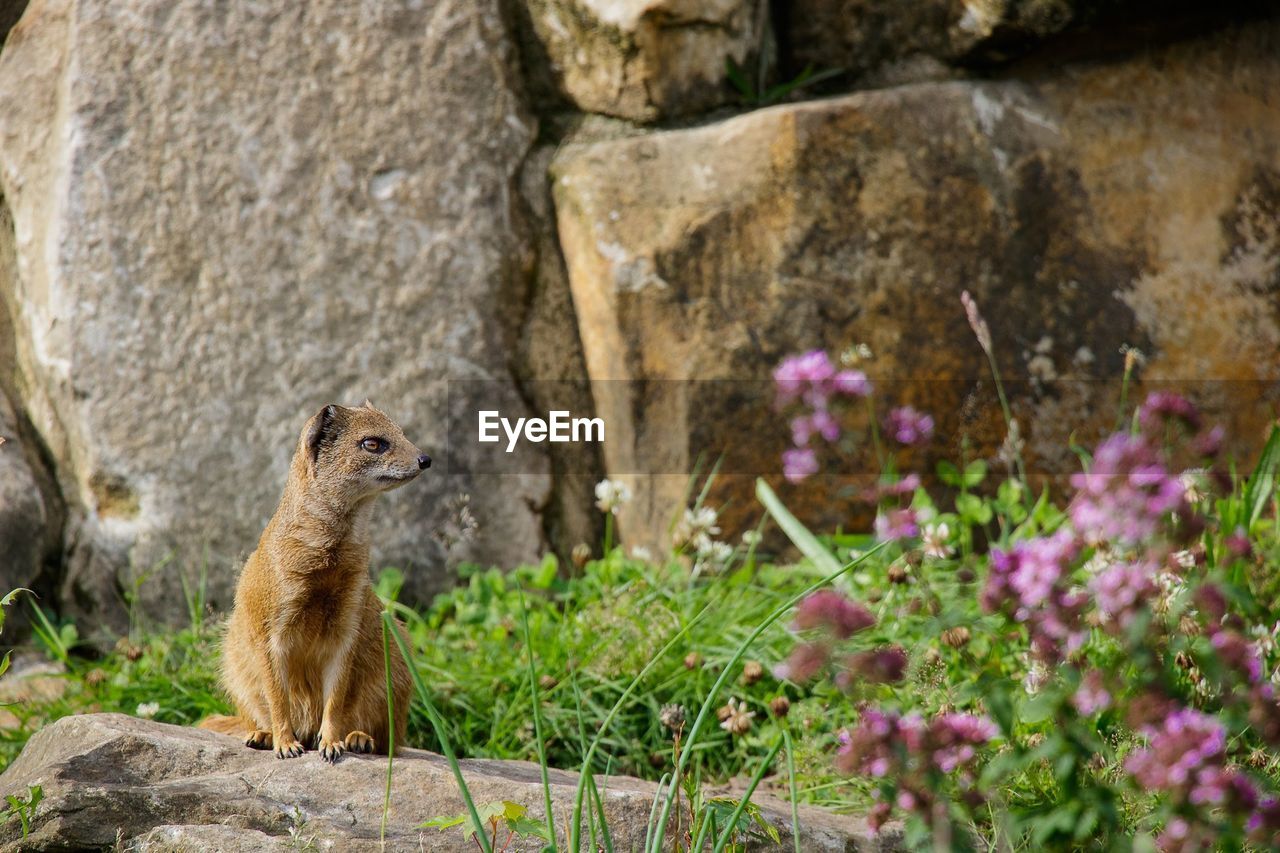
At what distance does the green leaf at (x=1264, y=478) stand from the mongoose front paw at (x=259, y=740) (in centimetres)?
280

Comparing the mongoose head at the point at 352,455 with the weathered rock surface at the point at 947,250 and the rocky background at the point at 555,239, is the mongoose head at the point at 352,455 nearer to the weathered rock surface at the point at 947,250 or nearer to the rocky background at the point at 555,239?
the rocky background at the point at 555,239

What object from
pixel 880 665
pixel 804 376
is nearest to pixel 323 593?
pixel 804 376

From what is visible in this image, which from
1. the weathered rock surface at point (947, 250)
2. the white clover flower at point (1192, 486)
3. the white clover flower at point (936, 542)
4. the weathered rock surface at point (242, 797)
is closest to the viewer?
the weathered rock surface at point (242, 797)

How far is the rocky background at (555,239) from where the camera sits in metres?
4.14

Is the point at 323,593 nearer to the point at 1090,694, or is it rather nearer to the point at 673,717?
the point at 673,717

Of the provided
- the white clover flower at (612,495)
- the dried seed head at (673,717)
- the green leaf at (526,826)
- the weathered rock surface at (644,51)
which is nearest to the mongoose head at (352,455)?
the dried seed head at (673,717)

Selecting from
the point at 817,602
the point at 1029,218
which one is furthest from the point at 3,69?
the point at 817,602

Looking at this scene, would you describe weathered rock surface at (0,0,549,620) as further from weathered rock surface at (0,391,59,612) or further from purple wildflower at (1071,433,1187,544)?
purple wildflower at (1071,433,1187,544)

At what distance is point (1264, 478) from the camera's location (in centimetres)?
397

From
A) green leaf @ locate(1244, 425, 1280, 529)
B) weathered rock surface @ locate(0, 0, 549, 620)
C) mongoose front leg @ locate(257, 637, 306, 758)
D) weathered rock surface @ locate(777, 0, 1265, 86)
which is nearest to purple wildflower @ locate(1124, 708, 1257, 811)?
mongoose front leg @ locate(257, 637, 306, 758)

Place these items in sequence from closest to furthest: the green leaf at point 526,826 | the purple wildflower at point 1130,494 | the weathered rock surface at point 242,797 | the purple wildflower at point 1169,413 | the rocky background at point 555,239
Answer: the purple wildflower at point 1130,494, the purple wildflower at point 1169,413, the green leaf at point 526,826, the weathered rock surface at point 242,797, the rocky background at point 555,239

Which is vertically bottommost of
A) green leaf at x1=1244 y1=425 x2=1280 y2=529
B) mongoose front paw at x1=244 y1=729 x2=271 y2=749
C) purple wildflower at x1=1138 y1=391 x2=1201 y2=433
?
green leaf at x1=1244 y1=425 x2=1280 y2=529

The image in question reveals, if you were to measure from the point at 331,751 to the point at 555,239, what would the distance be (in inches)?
82.3

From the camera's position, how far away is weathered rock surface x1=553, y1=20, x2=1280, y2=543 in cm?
426
